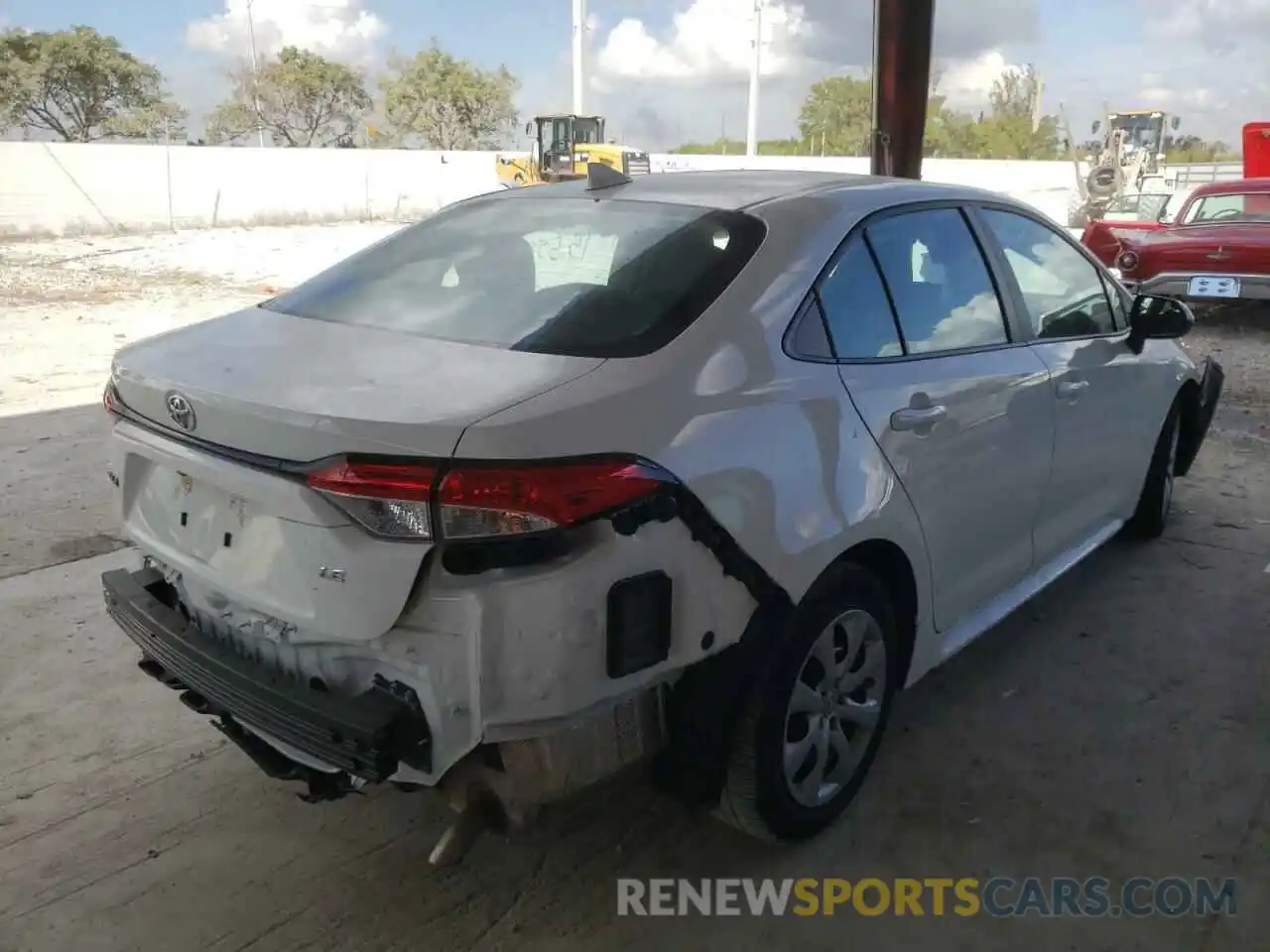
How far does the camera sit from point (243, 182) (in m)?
27.6

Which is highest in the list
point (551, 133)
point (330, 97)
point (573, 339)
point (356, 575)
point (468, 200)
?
point (330, 97)

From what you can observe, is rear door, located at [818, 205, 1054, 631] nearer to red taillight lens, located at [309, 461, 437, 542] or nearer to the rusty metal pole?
red taillight lens, located at [309, 461, 437, 542]

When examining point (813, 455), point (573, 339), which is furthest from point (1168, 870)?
point (573, 339)

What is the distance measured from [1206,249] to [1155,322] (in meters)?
6.80

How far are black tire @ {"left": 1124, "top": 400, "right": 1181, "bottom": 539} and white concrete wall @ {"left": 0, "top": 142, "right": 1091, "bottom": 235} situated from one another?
1838cm

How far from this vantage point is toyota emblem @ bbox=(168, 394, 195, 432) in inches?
85.4

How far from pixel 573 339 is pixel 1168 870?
2.01m

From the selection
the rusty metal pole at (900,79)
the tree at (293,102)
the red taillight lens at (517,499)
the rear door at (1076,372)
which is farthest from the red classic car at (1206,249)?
the tree at (293,102)

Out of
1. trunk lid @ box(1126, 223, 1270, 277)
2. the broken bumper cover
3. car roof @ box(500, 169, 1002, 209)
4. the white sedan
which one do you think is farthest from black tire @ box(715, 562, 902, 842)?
trunk lid @ box(1126, 223, 1270, 277)

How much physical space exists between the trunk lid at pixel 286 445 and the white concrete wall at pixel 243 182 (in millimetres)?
19762

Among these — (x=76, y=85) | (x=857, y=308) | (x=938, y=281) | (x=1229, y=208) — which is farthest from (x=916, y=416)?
(x=76, y=85)

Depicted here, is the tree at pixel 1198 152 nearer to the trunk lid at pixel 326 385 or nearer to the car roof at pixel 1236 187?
the car roof at pixel 1236 187

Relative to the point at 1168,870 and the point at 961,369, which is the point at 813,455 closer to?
the point at 961,369

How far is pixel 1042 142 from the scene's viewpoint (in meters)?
60.9
